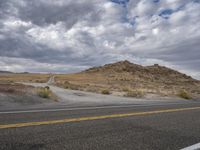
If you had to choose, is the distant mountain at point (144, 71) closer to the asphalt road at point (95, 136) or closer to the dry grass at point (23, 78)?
the dry grass at point (23, 78)

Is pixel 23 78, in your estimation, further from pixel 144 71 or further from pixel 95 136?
pixel 95 136

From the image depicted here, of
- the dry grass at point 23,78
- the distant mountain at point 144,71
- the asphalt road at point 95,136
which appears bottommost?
the asphalt road at point 95,136

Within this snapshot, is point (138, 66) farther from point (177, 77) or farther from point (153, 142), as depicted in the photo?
point (153, 142)

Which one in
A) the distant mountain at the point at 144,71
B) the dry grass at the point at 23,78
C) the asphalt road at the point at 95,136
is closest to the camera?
the asphalt road at the point at 95,136

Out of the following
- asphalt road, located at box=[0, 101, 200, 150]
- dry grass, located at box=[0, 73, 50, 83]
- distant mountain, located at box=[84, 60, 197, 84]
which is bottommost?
asphalt road, located at box=[0, 101, 200, 150]

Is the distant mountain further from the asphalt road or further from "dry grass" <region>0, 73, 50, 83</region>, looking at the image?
the asphalt road

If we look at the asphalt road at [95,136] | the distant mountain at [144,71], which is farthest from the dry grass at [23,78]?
the distant mountain at [144,71]

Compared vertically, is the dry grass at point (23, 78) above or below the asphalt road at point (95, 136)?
above

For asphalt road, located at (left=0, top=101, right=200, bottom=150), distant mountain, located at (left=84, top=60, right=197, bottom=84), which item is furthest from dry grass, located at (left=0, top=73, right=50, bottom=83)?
distant mountain, located at (left=84, top=60, right=197, bottom=84)

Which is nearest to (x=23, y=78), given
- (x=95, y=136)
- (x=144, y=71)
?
(x=144, y=71)

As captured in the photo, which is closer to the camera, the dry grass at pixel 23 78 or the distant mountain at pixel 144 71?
the dry grass at pixel 23 78

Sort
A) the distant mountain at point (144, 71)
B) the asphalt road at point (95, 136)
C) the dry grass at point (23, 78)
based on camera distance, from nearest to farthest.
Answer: the asphalt road at point (95, 136), the dry grass at point (23, 78), the distant mountain at point (144, 71)

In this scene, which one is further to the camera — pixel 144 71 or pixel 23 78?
pixel 144 71

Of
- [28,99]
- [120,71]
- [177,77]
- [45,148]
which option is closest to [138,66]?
[120,71]
